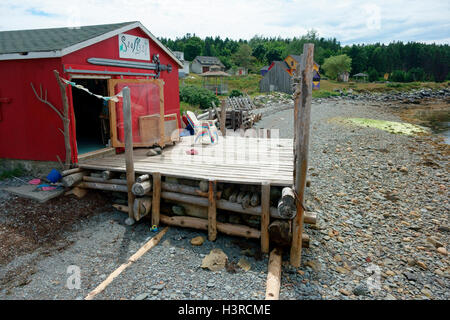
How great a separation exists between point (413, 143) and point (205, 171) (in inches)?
627

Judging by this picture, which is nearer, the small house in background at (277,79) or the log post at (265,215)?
the log post at (265,215)

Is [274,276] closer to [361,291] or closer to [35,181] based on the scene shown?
[361,291]

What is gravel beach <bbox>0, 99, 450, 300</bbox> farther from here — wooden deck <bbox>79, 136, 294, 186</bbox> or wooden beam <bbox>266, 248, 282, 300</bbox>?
wooden deck <bbox>79, 136, 294, 186</bbox>

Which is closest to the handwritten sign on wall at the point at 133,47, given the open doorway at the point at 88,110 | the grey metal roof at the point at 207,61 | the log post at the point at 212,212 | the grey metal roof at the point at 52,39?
the grey metal roof at the point at 52,39

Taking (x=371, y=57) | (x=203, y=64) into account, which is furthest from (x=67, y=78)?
(x=371, y=57)

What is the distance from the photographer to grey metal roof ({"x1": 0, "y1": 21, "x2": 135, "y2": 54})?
755cm

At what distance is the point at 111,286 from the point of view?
5.05m

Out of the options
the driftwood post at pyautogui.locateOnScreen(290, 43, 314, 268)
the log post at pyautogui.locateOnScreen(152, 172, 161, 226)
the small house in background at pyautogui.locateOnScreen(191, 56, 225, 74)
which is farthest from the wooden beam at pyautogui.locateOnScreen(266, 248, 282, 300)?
the small house in background at pyautogui.locateOnScreen(191, 56, 225, 74)

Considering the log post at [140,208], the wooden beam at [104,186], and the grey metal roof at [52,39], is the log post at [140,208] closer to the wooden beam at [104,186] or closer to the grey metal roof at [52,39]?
the wooden beam at [104,186]

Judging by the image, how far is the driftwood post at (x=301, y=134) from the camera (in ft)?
16.4

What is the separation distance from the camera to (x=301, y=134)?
534cm

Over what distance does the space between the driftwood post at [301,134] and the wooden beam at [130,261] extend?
9.12ft

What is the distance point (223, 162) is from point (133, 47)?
484 cm

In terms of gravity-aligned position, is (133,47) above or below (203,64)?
below
